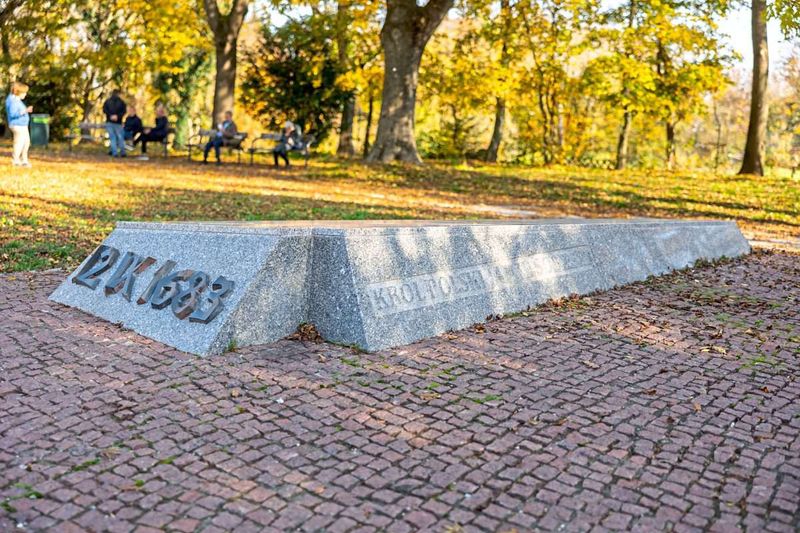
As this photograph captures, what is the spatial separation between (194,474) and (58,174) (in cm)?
1411

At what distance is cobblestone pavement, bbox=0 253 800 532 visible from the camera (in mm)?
3514

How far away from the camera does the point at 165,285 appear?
6113 mm

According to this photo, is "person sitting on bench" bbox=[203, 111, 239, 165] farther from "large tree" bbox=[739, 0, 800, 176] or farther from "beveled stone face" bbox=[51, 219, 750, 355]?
"beveled stone face" bbox=[51, 219, 750, 355]

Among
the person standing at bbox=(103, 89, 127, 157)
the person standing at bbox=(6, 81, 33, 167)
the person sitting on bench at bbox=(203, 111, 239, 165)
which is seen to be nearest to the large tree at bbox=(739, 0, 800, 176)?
the person sitting on bench at bbox=(203, 111, 239, 165)

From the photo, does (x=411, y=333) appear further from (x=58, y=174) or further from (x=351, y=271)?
(x=58, y=174)

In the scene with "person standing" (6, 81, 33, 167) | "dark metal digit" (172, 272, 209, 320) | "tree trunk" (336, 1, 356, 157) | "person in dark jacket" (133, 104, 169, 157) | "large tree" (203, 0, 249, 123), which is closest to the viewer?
"dark metal digit" (172, 272, 209, 320)

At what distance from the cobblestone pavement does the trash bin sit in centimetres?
2138

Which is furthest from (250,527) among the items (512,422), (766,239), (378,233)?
(766,239)

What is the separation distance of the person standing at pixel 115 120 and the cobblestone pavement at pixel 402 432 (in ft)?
53.1

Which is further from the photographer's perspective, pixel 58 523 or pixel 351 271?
pixel 351 271

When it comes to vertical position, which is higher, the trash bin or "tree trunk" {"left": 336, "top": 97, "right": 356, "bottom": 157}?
"tree trunk" {"left": 336, "top": 97, "right": 356, "bottom": 157}

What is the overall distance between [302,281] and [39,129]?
914 inches

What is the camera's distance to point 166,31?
24.0 meters

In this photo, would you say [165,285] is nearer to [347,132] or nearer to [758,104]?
[758,104]
